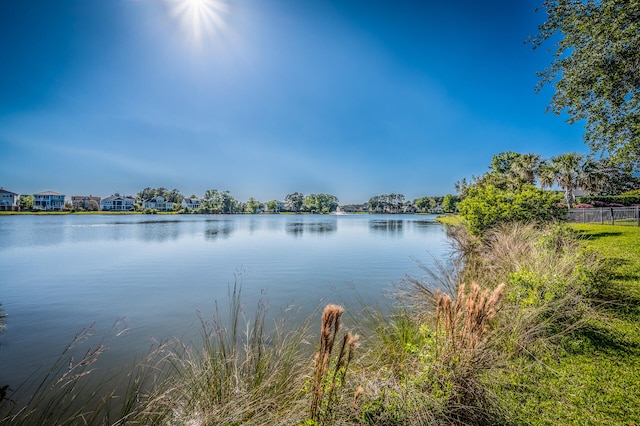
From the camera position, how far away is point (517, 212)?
1533 cm

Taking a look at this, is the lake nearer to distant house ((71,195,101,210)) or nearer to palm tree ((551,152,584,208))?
palm tree ((551,152,584,208))

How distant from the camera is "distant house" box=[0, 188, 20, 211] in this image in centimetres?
9131

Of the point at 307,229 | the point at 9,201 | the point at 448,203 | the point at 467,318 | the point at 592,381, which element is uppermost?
the point at 448,203

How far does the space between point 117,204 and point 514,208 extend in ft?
473

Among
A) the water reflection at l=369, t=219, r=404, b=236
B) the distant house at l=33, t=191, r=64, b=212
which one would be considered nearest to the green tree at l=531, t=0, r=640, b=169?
the water reflection at l=369, t=219, r=404, b=236

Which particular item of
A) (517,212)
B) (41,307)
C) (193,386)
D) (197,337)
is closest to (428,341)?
(193,386)

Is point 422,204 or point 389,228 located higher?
point 422,204

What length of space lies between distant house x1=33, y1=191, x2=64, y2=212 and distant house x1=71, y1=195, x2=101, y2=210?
710 centimetres

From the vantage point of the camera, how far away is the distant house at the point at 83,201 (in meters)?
114

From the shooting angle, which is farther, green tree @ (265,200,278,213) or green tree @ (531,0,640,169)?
green tree @ (265,200,278,213)

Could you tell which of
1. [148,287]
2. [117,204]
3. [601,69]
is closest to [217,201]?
[117,204]

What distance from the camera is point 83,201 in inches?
4599

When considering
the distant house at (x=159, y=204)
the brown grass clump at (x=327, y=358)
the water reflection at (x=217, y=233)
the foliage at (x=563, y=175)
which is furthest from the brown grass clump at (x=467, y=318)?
the distant house at (x=159, y=204)

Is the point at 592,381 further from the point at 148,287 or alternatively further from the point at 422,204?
the point at 422,204
